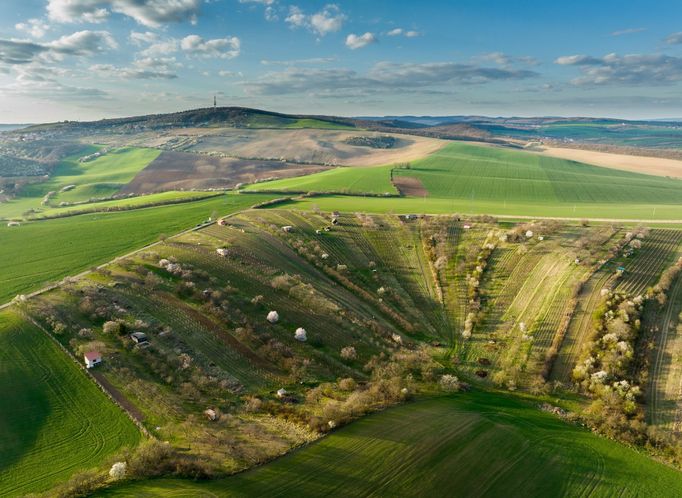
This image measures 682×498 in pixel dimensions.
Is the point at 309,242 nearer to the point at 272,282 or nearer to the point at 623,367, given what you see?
the point at 272,282

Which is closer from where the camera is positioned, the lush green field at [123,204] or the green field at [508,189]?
the lush green field at [123,204]

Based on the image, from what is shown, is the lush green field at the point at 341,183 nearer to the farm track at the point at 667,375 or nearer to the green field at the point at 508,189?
the green field at the point at 508,189

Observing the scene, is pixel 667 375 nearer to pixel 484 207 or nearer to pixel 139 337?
pixel 139 337

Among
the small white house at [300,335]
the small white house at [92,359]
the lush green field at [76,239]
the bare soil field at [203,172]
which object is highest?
the bare soil field at [203,172]

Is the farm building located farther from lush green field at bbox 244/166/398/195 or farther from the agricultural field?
lush green field at bbox 244/166/398/195

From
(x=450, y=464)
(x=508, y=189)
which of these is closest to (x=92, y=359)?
(x=450, y=464)

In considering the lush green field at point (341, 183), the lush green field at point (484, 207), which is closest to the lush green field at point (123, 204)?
the lush green field at point (341, 183)

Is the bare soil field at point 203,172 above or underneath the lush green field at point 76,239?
above
